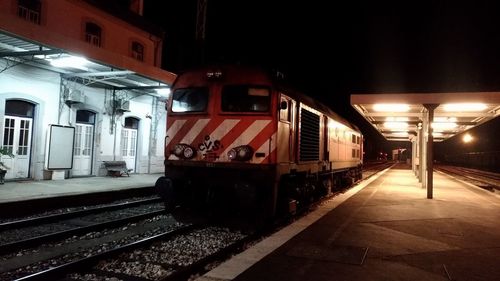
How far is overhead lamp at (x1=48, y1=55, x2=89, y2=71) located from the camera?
43.3 feet

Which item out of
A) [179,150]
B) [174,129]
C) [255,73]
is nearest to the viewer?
[255,73]

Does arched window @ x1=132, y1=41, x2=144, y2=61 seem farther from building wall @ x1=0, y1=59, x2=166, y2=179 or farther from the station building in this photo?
building wall @ x1=0, y1=59, x2=166, y2=179

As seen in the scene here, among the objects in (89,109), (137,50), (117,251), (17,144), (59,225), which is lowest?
(59,225)

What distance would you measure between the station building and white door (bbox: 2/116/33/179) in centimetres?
3

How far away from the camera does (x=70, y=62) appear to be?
13.8 meters

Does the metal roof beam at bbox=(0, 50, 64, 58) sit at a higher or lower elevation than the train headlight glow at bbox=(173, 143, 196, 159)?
higher

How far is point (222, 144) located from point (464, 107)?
10.8 meters

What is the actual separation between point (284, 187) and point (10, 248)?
516 centimetres

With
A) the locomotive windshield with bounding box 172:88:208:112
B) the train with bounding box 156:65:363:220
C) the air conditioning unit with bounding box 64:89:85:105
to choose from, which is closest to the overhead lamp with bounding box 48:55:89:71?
the air conditioning unit with bounding box 64:89:85:105

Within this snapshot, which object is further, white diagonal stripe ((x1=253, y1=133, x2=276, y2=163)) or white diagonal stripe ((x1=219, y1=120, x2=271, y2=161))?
white diagonal stripe ((x1=219, y1=120, x2=271, y2=161))

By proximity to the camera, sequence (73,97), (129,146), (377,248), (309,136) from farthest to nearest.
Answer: (129,146), (73,97), (309,136), (377,248)

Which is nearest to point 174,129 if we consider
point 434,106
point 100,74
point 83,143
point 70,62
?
point 70,62

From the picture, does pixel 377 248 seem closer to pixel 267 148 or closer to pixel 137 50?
pixel 267 148

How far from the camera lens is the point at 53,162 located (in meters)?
15.3
